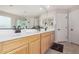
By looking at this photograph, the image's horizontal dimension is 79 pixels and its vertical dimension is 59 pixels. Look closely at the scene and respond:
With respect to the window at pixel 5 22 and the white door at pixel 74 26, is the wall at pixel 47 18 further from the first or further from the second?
the window at pixel 5 22

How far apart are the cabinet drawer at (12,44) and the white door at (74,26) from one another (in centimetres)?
72

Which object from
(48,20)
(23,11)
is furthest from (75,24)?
(23,11)

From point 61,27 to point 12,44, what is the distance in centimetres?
81

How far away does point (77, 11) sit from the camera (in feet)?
4.74

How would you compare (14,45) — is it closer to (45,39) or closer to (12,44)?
(12,44)

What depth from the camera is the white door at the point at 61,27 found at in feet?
5.16

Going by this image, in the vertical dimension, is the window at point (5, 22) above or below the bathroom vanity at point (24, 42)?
above

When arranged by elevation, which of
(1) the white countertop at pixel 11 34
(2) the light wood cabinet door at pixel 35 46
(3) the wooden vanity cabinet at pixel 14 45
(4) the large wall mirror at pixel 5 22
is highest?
(4) the large wall mirror at pixel 5 22

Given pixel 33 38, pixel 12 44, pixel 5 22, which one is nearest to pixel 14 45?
pixel 12 44

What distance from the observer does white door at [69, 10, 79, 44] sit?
1.49 meters

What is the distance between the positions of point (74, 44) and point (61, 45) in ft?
0.66

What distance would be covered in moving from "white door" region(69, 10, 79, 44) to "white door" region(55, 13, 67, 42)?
0.26ft

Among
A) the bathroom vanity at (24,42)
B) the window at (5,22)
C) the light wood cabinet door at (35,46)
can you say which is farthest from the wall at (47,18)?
the window at (5,22)

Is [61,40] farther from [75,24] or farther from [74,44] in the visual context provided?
[75,24]
